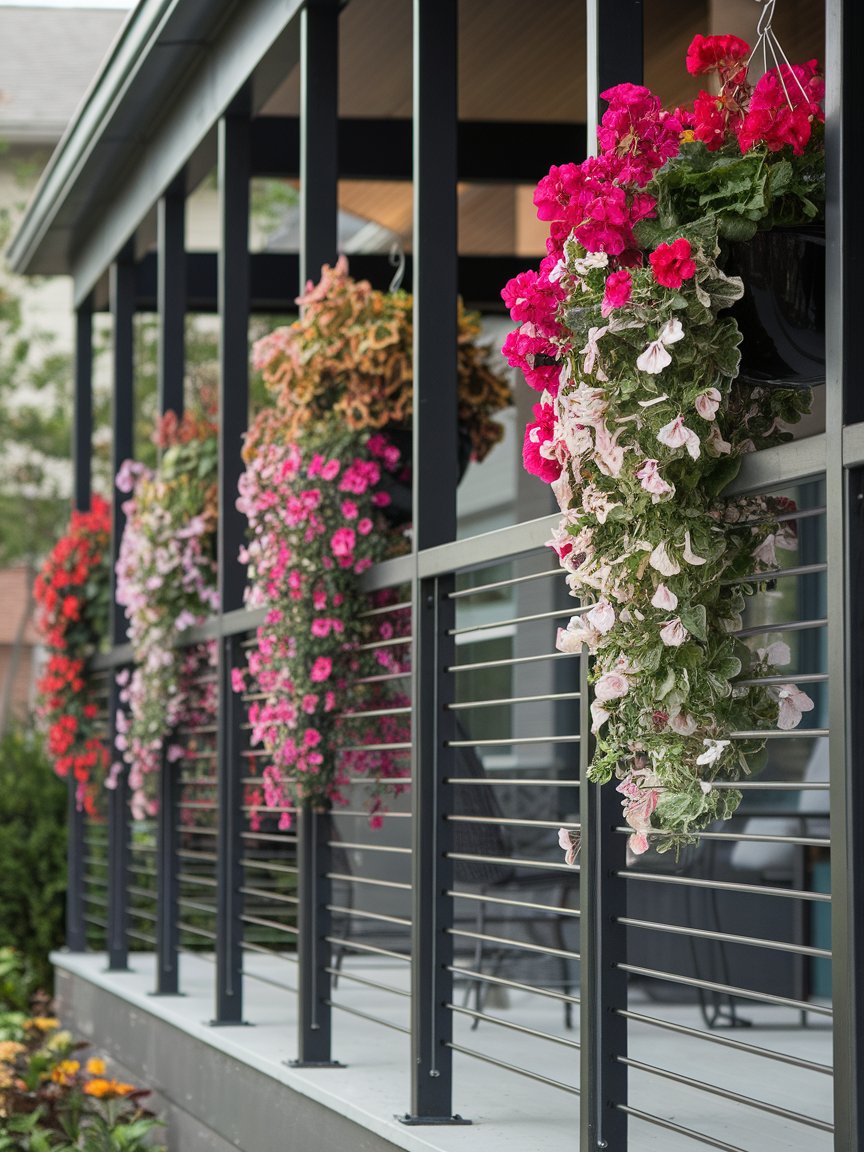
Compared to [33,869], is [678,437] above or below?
above

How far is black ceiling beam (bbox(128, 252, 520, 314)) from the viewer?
285 inches

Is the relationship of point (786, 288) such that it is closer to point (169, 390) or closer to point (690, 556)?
point (690, 556)

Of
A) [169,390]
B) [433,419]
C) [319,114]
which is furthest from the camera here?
[169,390]

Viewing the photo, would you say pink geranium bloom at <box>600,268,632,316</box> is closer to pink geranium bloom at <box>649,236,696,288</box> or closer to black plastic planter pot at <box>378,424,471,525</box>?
pink geranium bloom at <box>649,236,696,288</box>

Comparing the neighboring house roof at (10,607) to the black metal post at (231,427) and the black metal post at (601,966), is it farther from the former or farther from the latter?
the black metal post at (601,966)

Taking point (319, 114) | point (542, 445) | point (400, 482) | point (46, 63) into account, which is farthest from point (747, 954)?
point (46, 63)

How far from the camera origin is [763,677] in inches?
100

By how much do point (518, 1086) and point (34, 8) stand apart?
21.0 meters

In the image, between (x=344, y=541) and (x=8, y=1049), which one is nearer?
(x=344, y=541)

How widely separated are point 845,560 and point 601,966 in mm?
1017

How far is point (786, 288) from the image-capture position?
8.16 ft

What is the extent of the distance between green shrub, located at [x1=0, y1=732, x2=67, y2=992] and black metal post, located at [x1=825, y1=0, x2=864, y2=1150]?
24.2ft

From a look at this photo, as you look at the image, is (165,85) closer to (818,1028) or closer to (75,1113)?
(75,1113)

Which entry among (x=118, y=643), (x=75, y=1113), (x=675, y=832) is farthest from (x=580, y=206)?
(x=118, y=643)
